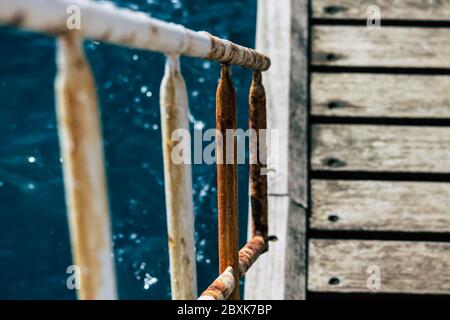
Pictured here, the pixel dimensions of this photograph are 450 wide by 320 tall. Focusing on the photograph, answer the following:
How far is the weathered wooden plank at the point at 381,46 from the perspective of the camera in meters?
3.11

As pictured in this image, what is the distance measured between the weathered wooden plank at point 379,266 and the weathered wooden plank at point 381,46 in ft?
3.18

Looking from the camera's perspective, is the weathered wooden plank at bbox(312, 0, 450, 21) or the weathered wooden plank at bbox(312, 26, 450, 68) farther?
the weathered wooden plank at bbox(312, 0, 450, 21)

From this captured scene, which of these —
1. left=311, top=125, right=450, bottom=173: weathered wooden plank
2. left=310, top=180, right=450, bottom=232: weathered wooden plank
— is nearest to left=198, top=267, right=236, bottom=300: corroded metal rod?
left=310, top=180, right=450, bottom=232: weathered wooden plank

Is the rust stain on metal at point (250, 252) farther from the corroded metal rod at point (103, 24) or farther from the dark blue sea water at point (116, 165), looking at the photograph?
the dark blue sea water at point (116, 165)

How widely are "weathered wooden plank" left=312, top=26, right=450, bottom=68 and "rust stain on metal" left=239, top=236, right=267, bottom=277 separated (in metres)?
1.15

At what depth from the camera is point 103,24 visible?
2.53 feet

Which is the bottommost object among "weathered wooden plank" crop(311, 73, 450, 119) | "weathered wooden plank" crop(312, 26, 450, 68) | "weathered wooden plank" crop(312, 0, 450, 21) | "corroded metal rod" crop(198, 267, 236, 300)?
"corroded metal rod" crop(198, 267, 236, 300)

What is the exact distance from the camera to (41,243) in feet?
12.5

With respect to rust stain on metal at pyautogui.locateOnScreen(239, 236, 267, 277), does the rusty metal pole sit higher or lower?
higher

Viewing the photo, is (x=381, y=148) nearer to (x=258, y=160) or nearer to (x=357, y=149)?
(x=357, y=149)

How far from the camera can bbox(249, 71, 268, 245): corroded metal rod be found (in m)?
2.17

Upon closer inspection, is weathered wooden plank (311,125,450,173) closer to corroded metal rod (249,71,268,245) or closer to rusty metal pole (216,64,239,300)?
corroded metal rod (249,71,268,245)

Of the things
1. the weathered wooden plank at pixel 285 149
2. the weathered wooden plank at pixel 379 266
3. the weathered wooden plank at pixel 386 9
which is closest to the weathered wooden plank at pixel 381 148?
the weathered wooden plank at pixel 285 149
